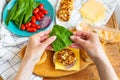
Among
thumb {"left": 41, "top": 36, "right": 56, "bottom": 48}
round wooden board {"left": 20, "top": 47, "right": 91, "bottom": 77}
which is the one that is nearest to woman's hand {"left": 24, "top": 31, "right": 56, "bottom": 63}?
thumb {"left": 41, "top": 36, "right": 56, "bottom": 48}

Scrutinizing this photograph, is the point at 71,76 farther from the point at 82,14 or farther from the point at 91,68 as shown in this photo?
the point at 82,14

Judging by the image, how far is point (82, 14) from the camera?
1111mm

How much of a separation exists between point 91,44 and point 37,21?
323 millimetres

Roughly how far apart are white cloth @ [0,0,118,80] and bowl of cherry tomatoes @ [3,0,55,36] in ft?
0.08

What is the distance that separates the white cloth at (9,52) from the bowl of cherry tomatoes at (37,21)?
0.02 meters

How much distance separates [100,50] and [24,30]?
363 mm

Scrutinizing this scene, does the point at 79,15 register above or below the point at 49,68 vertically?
above

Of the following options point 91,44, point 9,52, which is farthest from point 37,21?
point 91,44

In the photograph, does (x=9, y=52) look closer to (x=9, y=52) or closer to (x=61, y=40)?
(x=9, y=52)

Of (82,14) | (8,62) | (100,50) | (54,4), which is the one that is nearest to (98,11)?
(82,14)

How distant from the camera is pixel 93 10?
44.1 inches

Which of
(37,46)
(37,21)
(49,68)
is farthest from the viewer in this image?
(37,21)

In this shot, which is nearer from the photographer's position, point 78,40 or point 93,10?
point 78,40

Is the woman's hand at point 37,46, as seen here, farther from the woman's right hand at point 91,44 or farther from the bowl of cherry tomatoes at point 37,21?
the bowl of cherry tomatoes at point 37,21
